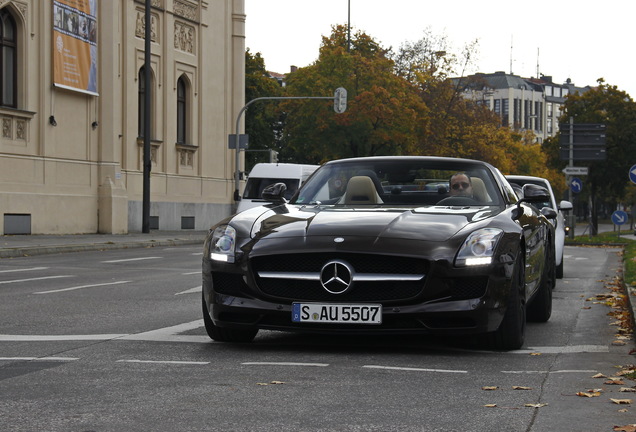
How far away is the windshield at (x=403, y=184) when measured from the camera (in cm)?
914

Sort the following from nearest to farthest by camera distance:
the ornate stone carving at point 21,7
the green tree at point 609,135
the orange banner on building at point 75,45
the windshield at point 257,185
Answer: the ornate stone carving at point 21,7, the orange banner on building at point 75,45, the windshield at point 257,185, the green tree at point 609,135

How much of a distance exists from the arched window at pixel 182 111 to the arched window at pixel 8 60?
11.8 metres

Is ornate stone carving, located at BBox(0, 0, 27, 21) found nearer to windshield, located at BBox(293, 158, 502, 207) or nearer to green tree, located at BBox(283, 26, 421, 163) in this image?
windshield, located at BBox(293, 158, 502, 207)

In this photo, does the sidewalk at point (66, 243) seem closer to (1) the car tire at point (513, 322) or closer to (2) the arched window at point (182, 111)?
(2) the arched window at point (182, 111)

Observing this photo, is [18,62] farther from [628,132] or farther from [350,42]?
[628,132]

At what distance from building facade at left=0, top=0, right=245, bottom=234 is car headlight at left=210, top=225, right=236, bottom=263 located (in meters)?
24.3

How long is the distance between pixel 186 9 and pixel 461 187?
118 ft

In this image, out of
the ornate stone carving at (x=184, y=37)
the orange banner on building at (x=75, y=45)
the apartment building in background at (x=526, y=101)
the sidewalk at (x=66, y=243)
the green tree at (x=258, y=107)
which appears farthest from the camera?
the apartment building in background at (x=526, y=101)

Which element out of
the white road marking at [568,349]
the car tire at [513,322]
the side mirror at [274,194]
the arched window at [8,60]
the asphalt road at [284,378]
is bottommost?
the white road marking at [568,349]

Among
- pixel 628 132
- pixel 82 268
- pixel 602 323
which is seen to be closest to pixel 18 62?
pixel 82 268

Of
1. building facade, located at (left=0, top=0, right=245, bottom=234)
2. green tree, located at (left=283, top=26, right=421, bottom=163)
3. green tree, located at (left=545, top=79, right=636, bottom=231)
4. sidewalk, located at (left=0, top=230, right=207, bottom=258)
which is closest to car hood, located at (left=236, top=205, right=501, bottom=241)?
sidewalk, located at (left=0, top=230, right=207, bottom=258)

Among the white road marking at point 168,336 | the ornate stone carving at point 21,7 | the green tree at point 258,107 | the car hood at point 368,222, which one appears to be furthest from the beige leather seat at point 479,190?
the green tree at point 258,107

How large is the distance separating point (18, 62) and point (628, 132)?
1447 inches

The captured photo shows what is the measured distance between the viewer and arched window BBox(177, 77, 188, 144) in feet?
145
